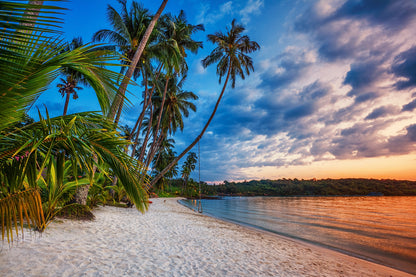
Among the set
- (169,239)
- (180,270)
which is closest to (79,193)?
(169,239)

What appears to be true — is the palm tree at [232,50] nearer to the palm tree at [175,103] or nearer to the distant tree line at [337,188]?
the palm tree at [175,103]

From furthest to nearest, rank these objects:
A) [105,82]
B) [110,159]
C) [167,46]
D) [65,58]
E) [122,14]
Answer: [122,14] < [167,46] < [105,82] < [110,159] < [65,58]

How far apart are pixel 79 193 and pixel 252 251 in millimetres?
5650

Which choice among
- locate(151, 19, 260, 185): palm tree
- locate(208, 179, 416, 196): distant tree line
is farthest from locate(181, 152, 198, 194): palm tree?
locate(151, 19, 260, 185): palm tree

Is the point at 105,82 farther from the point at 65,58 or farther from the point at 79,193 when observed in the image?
the point at 79,193

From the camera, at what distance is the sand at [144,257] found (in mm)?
3047

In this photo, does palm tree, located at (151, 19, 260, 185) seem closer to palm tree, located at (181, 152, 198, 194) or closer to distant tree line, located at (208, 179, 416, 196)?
palm tree, located at (181, 152, 198, 194)

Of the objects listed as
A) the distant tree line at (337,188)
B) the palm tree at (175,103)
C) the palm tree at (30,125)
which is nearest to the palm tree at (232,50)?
the palm tree at (175,103)

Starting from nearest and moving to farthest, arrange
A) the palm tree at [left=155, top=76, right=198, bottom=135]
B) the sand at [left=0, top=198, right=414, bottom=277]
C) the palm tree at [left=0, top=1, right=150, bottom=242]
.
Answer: the palm tree at [left=0, top=1, right=150, bottom=242] → the sand at [left=0, top=198, right=414, bottom=277] → the palm tree at [left=155, top=76, right=198, bottom=135]

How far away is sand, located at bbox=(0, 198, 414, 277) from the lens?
10.00ft

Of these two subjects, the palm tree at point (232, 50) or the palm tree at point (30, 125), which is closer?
the palm tree at point (30, 125)

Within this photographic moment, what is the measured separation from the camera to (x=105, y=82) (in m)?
2.31

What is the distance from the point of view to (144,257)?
12.7 feet

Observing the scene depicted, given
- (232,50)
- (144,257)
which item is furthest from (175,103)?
(144,257)
